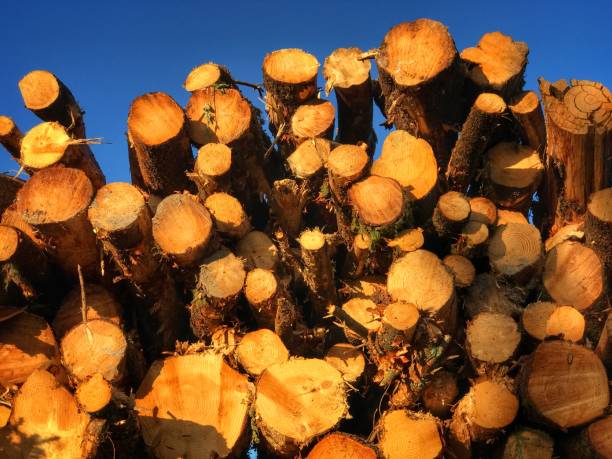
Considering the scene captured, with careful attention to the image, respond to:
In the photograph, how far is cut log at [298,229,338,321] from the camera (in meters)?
4.47

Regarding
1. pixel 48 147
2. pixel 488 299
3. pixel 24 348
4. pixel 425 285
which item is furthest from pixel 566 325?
pixel 48 147

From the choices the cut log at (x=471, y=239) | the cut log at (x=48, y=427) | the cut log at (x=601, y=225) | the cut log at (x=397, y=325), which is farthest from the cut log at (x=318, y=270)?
the cut log at (x=601, y=225)

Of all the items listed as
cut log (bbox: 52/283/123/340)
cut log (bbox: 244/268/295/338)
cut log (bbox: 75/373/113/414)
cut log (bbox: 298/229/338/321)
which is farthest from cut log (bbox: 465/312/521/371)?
cut log (bbox: 52/283/123/340)

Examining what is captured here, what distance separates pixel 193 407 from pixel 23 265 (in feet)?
5.15

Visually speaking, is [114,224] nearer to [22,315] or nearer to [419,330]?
[22,315]

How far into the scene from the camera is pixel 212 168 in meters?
4.70

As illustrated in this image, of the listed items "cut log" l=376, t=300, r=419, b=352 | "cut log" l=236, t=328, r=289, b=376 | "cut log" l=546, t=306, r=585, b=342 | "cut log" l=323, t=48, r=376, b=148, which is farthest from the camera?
"cut log" l=323, t=48, r=376, b=148

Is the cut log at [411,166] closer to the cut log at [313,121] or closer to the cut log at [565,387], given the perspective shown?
the cut log at [313,121]

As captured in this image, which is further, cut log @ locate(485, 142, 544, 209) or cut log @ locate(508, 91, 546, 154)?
cut log @ locate(485, 142, 544, 209)

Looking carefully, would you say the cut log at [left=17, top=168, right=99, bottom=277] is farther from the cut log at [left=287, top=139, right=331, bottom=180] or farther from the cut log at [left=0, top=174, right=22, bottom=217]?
the cut log at [left=287, top=139, right=331, bottom=180]

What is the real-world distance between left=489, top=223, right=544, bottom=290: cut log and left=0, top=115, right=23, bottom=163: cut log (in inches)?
155

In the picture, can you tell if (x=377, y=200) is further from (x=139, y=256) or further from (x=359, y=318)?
→ (x=139, y=256)

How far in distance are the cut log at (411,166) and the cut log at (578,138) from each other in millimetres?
1127

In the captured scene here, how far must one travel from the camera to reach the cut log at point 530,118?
5.05 m
